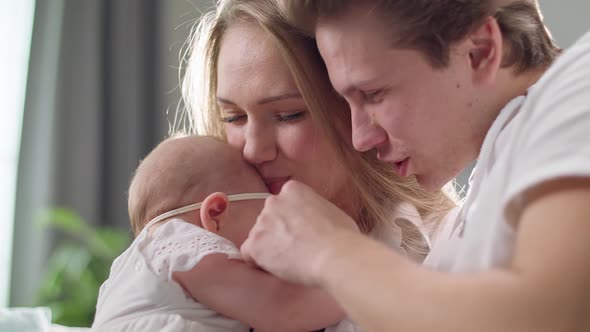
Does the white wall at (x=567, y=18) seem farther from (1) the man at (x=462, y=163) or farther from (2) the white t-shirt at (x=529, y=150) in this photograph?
(2) the white t-shirt at (x=529, y=150)

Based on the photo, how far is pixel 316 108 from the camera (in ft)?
5.29

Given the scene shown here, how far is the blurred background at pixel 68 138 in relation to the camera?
3.80 m

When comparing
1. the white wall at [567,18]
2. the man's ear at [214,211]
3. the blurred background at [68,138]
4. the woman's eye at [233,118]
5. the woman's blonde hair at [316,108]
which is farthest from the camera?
the blurred background at [68,138]

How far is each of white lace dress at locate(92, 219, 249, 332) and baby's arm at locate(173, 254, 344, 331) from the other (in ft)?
0.07

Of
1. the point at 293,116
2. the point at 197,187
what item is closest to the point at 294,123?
the point at 293,116

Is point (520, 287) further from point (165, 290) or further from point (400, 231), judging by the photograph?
point (400, 231)

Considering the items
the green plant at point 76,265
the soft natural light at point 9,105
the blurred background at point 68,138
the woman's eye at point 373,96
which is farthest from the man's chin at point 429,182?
the soft natural light at point 9,105

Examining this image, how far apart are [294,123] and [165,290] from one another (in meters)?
0.50

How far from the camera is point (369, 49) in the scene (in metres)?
1.15

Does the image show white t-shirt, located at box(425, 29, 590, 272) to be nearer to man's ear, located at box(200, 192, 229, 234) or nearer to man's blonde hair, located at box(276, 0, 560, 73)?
man's blonde hair, located at box(276, 0, 560, 73)

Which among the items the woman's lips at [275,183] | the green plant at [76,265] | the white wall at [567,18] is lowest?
the green plant at [76,265]

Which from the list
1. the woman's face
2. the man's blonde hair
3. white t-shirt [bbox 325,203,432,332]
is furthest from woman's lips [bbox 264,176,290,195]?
the man's blonde hair

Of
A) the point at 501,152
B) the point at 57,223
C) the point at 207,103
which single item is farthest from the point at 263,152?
the point at 57,223

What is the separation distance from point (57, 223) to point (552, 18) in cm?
273
